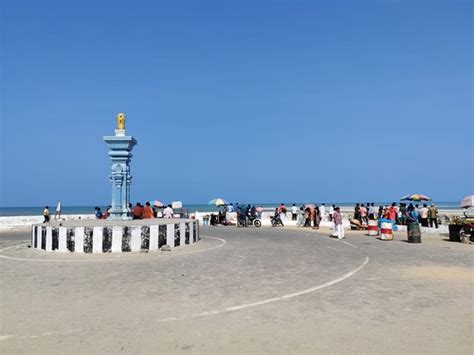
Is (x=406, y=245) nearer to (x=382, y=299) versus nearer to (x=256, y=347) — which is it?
(x=382, y=299)

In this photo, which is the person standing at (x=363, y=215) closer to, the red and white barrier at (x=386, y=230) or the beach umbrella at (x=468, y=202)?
the beach umbrella at (x=468, y=202)

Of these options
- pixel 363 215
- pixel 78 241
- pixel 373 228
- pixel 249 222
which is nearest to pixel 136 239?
pixel 78 241

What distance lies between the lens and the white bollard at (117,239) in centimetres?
1364

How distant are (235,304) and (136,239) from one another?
306 inches

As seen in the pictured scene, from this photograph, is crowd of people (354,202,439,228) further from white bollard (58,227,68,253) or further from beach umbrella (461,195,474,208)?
white bollard (58,227,68,253)


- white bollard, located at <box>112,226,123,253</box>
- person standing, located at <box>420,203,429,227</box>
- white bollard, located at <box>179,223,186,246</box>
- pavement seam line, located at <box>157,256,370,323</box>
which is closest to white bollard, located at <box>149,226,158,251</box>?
white bollard, located at <box>112,226,123,253</box>

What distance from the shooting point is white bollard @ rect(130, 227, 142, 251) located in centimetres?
1378

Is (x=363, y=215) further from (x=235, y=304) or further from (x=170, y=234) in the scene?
(x=235, y=304)

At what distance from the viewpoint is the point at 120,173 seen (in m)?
19.8

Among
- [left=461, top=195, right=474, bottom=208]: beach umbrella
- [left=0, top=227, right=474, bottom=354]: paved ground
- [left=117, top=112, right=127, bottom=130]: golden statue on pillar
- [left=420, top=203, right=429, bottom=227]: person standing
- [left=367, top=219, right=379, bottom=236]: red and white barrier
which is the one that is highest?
[left=117, top=112, right=127, bottom=130]: golden statue on pillar

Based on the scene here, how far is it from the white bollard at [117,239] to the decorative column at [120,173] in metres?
5.98

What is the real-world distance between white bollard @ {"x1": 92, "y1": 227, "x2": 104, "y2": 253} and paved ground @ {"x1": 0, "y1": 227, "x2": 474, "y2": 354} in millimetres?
924

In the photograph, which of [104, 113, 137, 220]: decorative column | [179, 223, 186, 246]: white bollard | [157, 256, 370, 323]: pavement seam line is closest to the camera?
[157, 256, 370, 323]: pavement seam line

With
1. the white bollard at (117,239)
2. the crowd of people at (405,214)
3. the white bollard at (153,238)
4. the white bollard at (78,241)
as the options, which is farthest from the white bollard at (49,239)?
the crowd of people at (405,214)
